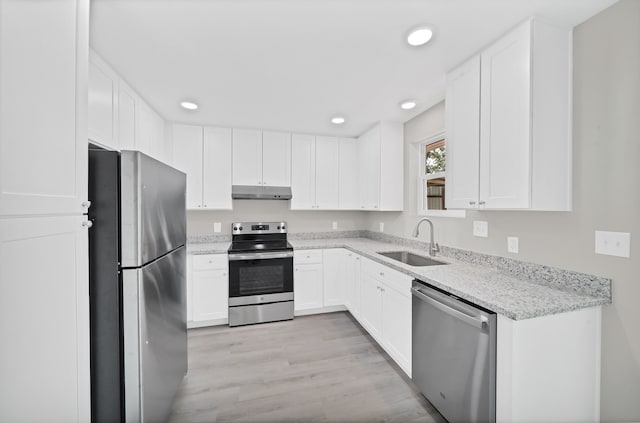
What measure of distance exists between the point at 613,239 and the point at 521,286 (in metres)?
0.50

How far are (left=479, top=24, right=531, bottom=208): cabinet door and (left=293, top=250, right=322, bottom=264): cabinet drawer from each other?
6.82 ft

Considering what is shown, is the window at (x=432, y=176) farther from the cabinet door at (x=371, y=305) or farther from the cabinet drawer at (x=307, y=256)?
the cabinet drawer at (x=307, y=256)

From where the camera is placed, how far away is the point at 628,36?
125 cm

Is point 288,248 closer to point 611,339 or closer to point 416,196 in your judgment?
point 416,196

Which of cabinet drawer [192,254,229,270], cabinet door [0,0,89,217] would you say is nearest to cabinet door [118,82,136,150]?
cabinet door [0,0,89,217]

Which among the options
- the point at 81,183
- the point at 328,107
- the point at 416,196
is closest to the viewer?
the point at 81,183

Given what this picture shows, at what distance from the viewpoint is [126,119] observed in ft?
6.71

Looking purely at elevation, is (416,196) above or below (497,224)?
above

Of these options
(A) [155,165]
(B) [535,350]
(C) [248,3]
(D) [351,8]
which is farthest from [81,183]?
(B) [535,350]

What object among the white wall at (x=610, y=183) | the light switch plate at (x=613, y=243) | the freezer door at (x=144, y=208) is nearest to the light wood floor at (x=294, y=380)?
the white wall at (x=610, y=183)

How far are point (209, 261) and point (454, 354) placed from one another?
258 cm

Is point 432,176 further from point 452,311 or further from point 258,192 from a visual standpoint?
point 258,192

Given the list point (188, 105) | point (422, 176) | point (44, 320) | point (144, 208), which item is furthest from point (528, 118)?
point (188, 105)

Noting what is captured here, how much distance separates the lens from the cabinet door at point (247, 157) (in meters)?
3.31
